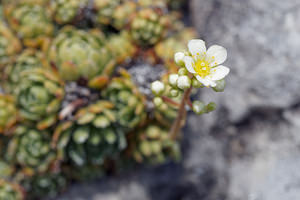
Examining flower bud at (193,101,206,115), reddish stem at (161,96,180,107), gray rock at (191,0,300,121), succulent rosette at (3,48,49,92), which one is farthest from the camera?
succulent rosette at (3,48,49,92)

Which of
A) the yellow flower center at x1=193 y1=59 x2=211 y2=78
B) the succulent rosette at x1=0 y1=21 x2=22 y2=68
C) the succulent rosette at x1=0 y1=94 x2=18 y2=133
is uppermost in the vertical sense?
the yellow flower center at x1=193 y1=59 x2=211 y2=78

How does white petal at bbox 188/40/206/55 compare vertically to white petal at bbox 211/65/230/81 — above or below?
above

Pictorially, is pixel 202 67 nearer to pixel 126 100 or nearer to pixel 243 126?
pixel 126 100

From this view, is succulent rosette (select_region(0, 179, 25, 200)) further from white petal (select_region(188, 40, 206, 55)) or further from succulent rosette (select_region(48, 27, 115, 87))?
white petal (select_region(188, 40, 206, 55))

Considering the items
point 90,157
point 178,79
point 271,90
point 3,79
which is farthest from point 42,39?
point 271,90

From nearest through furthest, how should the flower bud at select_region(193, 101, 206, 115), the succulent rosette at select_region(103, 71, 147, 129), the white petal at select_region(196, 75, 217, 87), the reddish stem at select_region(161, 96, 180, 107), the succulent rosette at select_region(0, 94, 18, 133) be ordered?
the white petal at select_region(196, 75, 217, 87) → the flower bud at select_region(193, 101, 206, 115) → the reddish stem at select_region(161, 96, 180, 107) → the succulent rosette at select_region(103, 71, 147, 129) → the succulent rosette at select_region(0, 94, 18, 133)

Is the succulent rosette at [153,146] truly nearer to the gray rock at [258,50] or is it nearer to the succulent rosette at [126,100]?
the succulent rosette at [126,100]

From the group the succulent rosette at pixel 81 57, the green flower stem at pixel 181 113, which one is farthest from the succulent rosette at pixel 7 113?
the green flower stem at pixel 181 113

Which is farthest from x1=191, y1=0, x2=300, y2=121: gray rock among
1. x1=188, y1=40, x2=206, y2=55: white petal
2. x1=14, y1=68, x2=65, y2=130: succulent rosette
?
x1=14, y1=68, x2=65, y2=130: succulent rosette

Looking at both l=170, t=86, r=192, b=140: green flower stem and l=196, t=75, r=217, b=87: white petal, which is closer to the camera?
l=196, t=75, r=217, b=87: white petal
